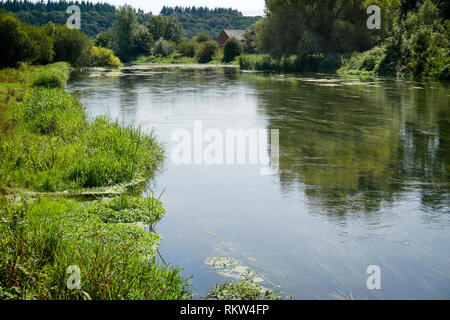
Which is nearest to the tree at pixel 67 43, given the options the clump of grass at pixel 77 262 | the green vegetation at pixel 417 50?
the green vegetation at pixel 417 50

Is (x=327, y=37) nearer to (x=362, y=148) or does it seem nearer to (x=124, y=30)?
(x=362, y=148)

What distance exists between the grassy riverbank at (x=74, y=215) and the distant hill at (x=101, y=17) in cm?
11641

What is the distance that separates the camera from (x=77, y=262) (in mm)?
4730

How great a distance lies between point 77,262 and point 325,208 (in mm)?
4786

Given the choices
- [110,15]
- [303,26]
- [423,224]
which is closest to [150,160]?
[423,224]

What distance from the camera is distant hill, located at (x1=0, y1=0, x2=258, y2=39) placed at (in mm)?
126769

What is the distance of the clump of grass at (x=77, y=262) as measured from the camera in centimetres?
439

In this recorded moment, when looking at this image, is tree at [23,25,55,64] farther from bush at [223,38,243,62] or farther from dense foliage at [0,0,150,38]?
dense foliage at [0,0,150,38]

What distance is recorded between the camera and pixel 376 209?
8211 millimetres

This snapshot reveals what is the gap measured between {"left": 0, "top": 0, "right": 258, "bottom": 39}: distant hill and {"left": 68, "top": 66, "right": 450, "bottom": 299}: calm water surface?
116 m

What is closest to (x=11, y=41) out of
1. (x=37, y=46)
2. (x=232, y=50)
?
(x=37, y=46)

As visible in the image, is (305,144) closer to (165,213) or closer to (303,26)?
(165,213)

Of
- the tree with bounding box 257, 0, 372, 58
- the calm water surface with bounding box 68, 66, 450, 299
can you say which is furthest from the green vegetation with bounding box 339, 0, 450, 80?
the calm water surface with bounding box 68, 66, 450, 299

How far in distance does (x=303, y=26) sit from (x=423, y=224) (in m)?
44.8
